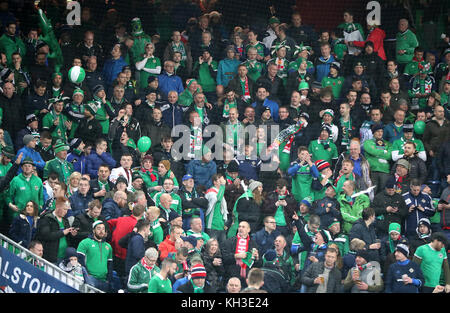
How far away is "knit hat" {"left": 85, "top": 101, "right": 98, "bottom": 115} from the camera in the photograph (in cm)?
1234

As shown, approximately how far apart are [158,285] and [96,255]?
28.0 inches

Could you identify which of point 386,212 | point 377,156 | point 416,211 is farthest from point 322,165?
point 416,211

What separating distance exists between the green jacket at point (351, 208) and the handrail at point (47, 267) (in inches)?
108

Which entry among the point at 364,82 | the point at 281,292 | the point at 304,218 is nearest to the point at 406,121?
the point at 364,82

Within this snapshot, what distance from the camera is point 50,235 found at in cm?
1080

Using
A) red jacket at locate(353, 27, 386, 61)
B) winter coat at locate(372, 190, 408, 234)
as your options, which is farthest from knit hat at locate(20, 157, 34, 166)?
red jacket at locate(353, 27, 386, 61)

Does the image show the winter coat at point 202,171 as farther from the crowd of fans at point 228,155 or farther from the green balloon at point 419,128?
the green balloon at point 419,128

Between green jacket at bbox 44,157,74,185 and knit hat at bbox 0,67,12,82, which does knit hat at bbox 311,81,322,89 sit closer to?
green jacket at bbox 44,157,74,185

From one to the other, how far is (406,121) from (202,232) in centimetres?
300

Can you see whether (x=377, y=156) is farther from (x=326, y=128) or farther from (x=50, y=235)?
(x=50, y=235)

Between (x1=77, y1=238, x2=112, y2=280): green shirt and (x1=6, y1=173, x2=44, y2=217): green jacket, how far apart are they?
0.82 metres

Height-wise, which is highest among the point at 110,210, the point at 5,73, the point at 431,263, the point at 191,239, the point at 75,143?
the point at 5,73

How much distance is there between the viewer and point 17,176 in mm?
11273

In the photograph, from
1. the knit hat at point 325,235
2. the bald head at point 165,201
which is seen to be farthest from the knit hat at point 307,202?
the bald head at point 165,201
